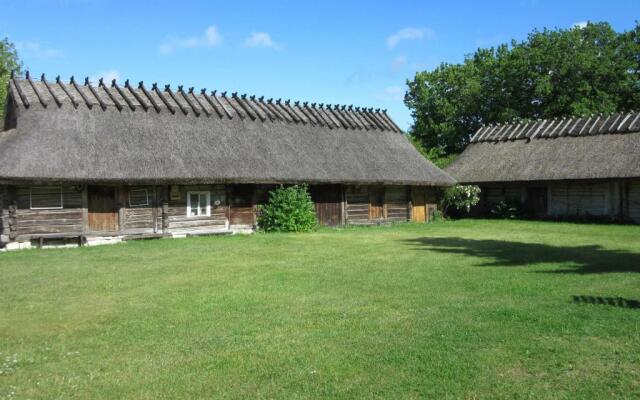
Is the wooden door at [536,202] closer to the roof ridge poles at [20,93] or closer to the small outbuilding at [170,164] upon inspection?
the small outbuilding at [170,164]

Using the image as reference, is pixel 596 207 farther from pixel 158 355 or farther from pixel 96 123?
pixel 158 355

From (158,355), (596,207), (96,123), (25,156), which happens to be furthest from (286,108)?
(158,355)

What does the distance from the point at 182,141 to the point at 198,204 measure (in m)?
2.46

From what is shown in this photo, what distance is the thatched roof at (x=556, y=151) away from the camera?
1120 inches

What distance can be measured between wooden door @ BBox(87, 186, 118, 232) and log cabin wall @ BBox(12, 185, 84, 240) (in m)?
0.40

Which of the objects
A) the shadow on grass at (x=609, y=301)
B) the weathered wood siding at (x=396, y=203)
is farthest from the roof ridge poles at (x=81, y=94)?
the shadow on grass at (x=609, y=301)

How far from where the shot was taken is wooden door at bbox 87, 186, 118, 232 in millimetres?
20844

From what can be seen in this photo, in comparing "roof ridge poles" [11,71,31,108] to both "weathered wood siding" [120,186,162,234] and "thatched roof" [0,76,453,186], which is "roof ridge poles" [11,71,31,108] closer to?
"thatched roof" [0,76,453,186]

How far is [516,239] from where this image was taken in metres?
20.1

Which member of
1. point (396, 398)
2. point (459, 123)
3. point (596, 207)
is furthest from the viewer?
point (459, 123)

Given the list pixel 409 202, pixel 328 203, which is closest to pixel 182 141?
pixel 328 203

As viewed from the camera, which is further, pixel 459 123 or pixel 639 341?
pixel 459 123

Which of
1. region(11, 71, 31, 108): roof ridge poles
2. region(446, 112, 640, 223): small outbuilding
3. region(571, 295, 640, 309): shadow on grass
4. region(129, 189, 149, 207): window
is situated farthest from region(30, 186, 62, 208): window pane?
region(446, 112, 640, 223): small outbuilding

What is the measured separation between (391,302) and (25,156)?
14.5 meters
